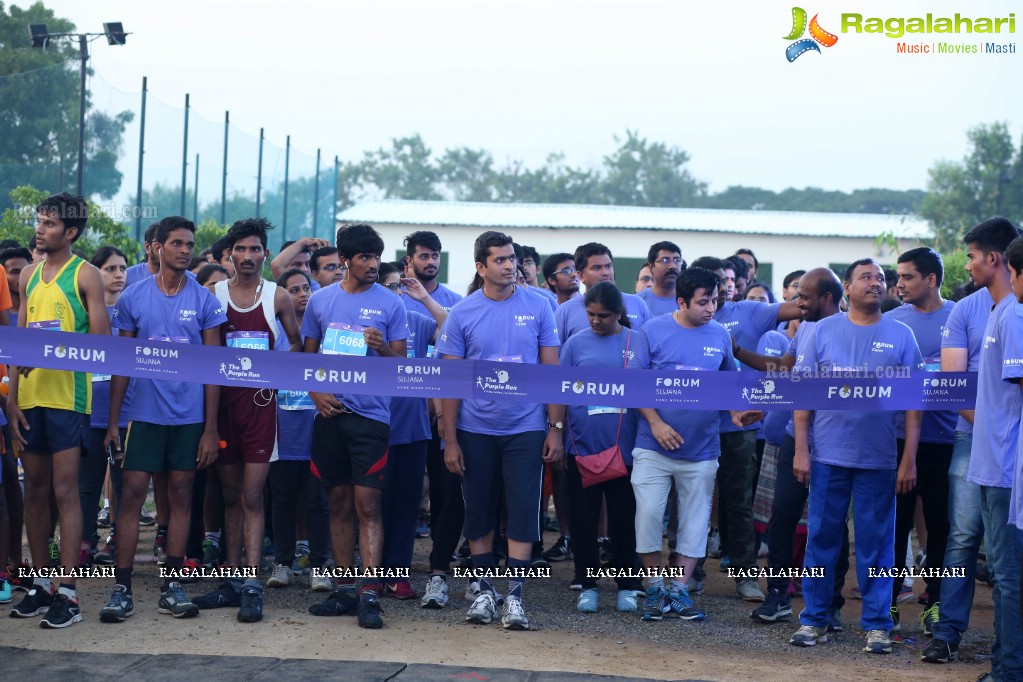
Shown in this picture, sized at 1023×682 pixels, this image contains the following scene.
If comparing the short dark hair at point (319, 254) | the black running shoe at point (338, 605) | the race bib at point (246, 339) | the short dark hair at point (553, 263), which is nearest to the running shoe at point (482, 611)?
the black running shoe at point (338, 605)

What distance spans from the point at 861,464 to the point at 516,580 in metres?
2.06

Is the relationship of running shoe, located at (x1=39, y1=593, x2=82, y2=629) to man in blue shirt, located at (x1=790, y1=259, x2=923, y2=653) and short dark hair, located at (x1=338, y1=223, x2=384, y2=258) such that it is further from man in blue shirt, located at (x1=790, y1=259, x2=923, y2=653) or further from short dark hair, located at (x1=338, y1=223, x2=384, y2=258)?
man in blue shirt, located at (x1=790, y1=259, x2=923, y2=653)

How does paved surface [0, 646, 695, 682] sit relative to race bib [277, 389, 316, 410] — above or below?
below

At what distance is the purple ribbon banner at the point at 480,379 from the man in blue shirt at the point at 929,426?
56 centimetres

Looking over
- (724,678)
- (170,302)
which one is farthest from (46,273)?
(724,678)

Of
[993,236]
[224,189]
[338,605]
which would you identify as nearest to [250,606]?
[338,605]

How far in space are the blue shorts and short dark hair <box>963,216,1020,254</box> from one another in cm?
265

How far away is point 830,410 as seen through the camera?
21.9 ft

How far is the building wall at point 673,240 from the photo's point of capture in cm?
3703

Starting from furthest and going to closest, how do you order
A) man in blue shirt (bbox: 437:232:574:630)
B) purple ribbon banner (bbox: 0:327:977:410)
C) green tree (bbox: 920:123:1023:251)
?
green tree (bbox: 920:123:1023:251)
man in blue shirt (bbox: 437:232:574:630)
purple ribbon banner (bbox: 0:327:977:410)

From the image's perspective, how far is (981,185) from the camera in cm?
4750

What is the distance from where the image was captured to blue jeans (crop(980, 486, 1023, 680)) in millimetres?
5629

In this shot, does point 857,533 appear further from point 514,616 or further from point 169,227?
point 169,227

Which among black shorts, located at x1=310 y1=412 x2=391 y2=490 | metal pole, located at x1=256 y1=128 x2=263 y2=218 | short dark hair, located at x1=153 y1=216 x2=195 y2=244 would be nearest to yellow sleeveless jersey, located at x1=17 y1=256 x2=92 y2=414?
short dark hair, located at x1=153 y1=216 x2=195 y2=244
